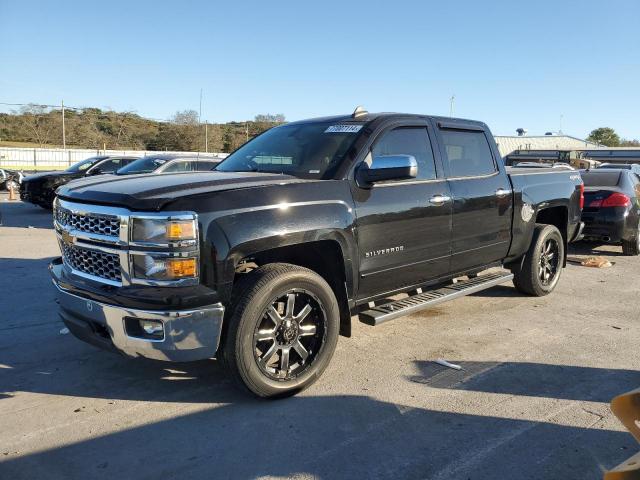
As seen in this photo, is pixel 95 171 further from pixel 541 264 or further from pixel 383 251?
pixel 383 251

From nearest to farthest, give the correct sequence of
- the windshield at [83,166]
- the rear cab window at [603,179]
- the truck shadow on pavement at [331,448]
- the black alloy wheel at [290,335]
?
the truck shadow on pavement at [331,448]
the black alloy wheel at [290,335]
the rear cab window at [603,179]
the windshield at [83,166]

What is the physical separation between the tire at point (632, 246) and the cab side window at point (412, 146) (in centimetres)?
674

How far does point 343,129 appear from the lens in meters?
4.61

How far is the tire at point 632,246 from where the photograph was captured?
32.7ft

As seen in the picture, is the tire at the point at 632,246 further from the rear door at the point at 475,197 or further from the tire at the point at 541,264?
the rear door at the point at 475,197

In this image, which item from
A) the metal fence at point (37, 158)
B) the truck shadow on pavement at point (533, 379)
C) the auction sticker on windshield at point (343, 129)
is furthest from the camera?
the metal fence at point (37, 158)

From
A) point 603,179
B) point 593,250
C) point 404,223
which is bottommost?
point 593,250

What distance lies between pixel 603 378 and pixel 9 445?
4.13m

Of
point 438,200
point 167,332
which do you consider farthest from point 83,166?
point 167,332

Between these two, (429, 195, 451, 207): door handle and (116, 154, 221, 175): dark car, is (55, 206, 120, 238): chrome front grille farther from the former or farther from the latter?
(116, 154, 221, 175): dark car

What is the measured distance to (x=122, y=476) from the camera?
2836 mm

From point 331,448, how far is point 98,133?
6671cm

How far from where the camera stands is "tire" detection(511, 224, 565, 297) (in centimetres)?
638

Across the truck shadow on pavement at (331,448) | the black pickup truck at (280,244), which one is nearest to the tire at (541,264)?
the black pickup truck at (280,244)
